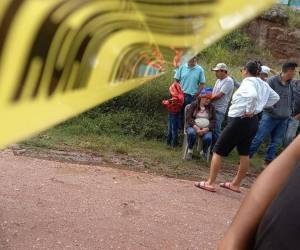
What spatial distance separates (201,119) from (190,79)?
0.84m

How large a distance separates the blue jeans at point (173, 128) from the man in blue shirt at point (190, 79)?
0.64 ft

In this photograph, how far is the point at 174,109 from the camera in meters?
8.13

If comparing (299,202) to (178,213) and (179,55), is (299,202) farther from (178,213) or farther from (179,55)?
(178,213)

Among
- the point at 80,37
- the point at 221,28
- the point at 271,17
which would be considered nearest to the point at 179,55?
the point at 221,28

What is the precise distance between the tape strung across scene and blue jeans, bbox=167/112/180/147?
23.6ft

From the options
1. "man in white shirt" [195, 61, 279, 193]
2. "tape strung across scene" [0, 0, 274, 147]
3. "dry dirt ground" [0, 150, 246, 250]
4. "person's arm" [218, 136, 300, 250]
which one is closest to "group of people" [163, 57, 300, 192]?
"man in white shirt" [195, 61, 279, 193]

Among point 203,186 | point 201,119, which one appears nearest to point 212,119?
point 201,119

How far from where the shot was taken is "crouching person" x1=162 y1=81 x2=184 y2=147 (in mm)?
8055

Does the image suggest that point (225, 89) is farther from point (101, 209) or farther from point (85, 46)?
point (85, 46)

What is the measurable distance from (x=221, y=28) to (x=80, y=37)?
25 centimetres

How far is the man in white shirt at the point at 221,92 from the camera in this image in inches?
296

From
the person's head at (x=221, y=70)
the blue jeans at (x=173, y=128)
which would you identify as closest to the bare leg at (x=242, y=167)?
the person's head at (x=221, y=70)

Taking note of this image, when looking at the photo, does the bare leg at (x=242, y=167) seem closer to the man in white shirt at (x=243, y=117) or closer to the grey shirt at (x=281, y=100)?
the man in white shirt at (x=243, y=117)

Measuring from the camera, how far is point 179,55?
99 centimetres
